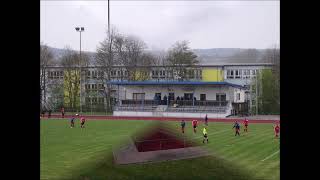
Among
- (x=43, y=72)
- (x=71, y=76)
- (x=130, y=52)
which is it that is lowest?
(x=43, y=72)

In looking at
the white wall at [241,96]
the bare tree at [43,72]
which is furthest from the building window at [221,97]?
the bare tree at [43,72]

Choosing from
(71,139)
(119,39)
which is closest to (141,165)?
(71,139)

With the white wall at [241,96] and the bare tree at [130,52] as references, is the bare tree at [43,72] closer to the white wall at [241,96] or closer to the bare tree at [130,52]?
the bare tree at [130,52]

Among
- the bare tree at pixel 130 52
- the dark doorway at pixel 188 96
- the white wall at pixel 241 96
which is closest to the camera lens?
the bare tree at pixel 130 52

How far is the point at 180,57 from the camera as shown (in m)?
18.7

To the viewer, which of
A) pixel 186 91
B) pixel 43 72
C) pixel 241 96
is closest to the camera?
pixel 43 72

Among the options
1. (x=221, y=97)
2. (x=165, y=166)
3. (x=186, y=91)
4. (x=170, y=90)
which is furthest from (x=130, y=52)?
(x=165, y=166)

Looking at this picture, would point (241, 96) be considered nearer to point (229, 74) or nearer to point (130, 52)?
point (229, 74)

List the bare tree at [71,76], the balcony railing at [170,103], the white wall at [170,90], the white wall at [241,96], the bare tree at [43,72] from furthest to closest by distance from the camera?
the balcony railing at [170,103] < the white wall at [170,90] < the white wall at [241,96] < the bare tree at [71,76] < the bare tree at [43,72]

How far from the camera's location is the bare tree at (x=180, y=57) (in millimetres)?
18247

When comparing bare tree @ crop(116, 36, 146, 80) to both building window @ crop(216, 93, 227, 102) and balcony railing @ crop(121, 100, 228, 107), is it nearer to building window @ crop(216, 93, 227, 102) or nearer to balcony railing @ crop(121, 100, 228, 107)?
balcony railing @ crop(121, 100, 228, 107)

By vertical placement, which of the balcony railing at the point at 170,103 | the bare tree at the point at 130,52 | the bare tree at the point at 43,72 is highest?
the bare tree at the point at 130,52
